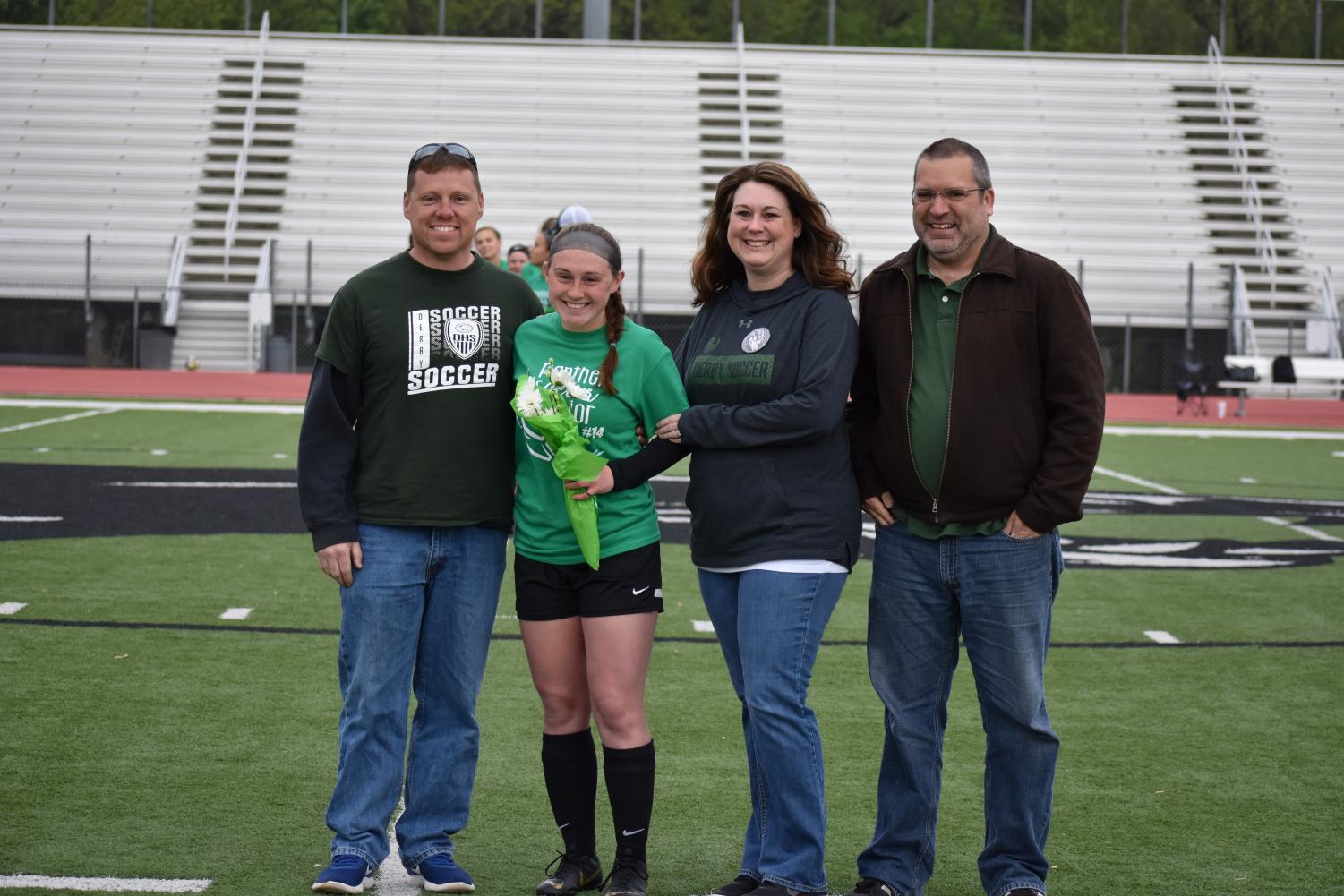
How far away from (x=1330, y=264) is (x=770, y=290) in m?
29.5

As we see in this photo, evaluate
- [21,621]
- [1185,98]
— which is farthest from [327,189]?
[21,621]

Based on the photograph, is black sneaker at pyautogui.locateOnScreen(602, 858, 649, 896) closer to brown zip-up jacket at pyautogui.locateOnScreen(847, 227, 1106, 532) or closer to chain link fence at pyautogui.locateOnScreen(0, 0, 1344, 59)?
brown zip-up jacket at pyautogui.locateOnScreen(847, 227, 1106, 532)

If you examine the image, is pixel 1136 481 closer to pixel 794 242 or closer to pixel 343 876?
pixel 794 242

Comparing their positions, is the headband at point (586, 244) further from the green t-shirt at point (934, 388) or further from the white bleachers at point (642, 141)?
the white bleachers at point (642, 141)

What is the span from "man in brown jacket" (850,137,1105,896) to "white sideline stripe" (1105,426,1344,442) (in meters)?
16.1

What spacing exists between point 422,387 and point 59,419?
15.0 meters

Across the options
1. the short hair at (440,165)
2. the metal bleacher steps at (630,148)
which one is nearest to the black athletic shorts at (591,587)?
the short hair at (440,165)

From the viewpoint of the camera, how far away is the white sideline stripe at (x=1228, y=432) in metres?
19.4

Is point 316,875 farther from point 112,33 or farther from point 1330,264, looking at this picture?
point 112,33

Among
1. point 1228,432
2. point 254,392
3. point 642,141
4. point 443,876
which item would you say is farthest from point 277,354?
point 443,876

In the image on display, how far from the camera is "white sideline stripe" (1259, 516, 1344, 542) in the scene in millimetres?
10805

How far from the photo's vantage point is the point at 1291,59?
3584 cm

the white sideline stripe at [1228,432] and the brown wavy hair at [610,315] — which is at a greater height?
the brown wavy hair at [610,315]

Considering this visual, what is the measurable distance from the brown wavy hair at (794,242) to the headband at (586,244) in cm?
21
